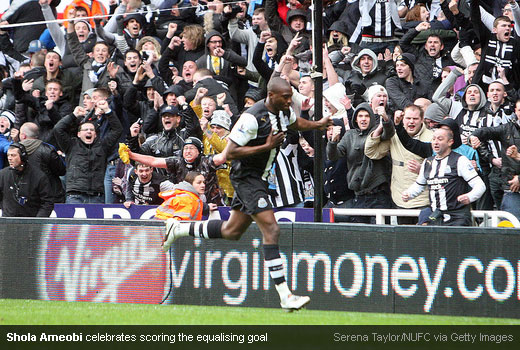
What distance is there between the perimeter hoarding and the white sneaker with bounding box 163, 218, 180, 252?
74cm

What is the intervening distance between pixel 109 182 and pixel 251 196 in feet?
17.6

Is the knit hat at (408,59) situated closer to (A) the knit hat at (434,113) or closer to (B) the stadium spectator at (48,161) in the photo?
(A) the knit hat at (434,113)

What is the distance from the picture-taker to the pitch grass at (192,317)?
28.5ft

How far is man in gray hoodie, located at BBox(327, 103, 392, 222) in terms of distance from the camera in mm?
A: 11891

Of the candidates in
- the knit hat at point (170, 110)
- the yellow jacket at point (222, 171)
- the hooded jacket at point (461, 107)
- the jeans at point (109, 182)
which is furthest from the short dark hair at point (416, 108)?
the jeans at point (109, 182)

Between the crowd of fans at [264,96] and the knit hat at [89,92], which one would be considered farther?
the knit hat at [89,92]

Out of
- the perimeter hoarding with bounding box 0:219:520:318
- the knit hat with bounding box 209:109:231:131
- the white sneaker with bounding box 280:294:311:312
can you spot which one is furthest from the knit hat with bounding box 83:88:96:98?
the white sneaker with bounding box 280:294:311:312

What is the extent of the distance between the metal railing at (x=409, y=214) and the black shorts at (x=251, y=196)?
87.5 inches

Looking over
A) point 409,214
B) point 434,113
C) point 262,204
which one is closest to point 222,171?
point 409,214

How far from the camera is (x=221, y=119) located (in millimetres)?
12680

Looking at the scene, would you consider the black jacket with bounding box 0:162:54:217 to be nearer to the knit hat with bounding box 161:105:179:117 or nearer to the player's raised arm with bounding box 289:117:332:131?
the knit hat with bounding box 161:105:179:117

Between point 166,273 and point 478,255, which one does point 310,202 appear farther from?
point 478,255
